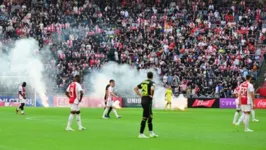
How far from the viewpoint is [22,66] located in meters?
60.3

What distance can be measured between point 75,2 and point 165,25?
11.8 m

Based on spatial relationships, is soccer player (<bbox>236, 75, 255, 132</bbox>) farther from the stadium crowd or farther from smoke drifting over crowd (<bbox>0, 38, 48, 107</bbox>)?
smoke drifting over crowd (<bbox>0, 38, 48, 107</bbox>)

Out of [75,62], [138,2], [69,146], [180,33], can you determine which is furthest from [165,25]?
[69,146]

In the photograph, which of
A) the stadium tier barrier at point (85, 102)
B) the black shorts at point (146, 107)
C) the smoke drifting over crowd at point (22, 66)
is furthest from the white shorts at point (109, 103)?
the smoke drifting over crowd at point (22, 66)

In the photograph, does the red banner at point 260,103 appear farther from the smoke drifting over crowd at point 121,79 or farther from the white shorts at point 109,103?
the white shorts at point 109,103

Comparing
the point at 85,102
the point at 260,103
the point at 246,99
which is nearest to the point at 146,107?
the point at 246,99

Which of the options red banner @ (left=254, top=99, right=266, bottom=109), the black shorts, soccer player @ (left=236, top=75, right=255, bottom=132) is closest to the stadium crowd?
red banner @ (left=254, top=99, right=266, bottom=109)

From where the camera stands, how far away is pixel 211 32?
61812 millimetres

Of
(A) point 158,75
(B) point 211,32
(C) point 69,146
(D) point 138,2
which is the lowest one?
(C) point 69,146

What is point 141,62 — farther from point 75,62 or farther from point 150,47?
point 75,62

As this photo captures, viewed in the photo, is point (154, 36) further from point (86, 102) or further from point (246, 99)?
point (246, 99)

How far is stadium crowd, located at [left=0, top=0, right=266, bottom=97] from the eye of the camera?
5672 centimetres

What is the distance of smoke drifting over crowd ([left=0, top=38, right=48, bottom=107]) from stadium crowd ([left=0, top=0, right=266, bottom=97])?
1205 mm

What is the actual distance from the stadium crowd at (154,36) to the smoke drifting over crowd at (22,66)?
1.21 metres
